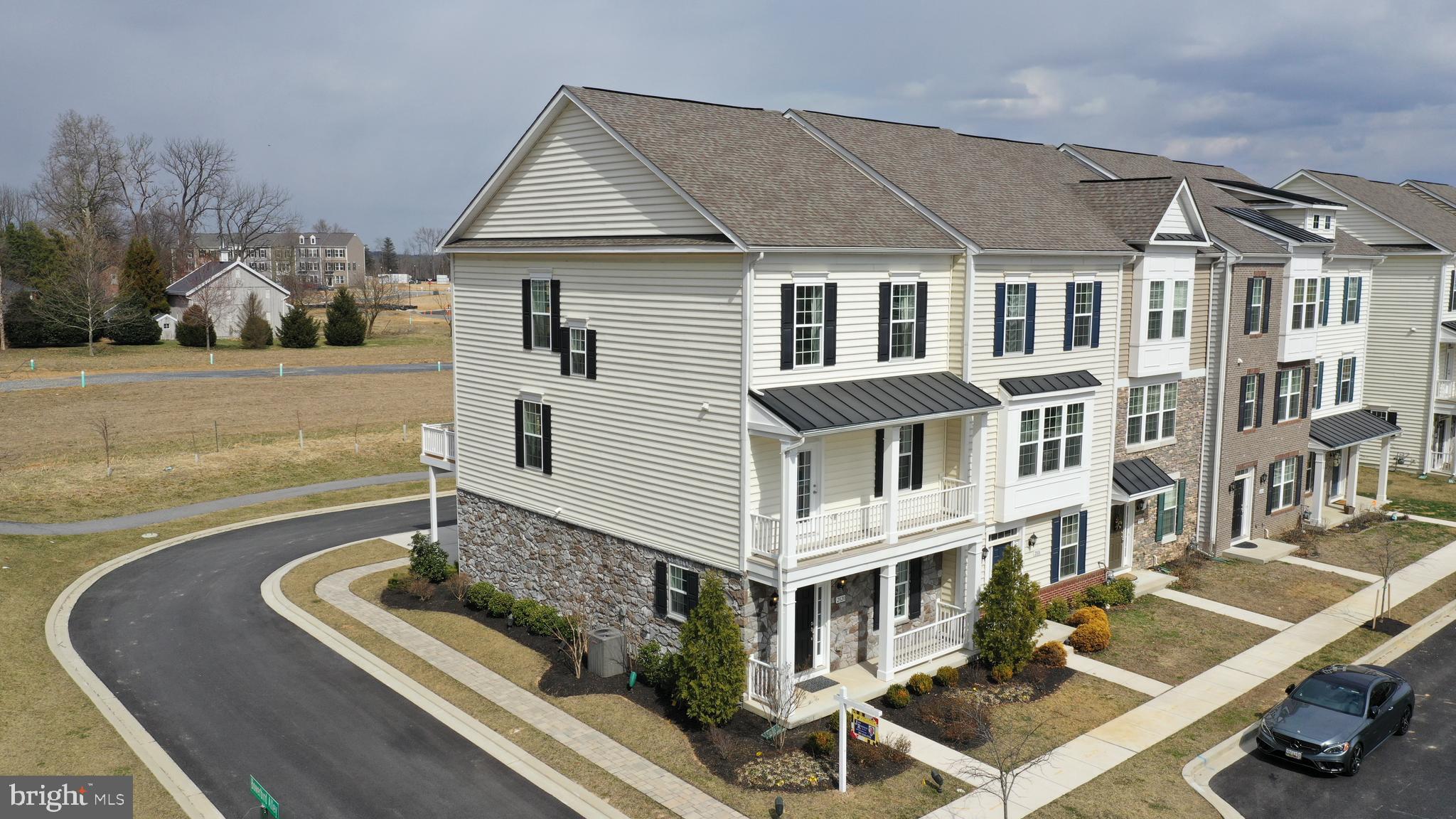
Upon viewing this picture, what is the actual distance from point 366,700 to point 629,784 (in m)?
6.70

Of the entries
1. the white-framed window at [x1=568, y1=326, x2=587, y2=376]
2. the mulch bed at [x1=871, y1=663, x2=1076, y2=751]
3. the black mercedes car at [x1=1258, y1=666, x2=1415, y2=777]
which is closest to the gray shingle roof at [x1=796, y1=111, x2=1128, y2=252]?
the white-framed window at [x1=568, y1=326, x2=587, y2=376]

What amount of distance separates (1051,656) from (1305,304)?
62.1ft

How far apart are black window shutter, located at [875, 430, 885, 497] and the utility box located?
662 centimetres

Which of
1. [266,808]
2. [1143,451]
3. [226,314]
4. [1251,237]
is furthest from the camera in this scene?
[226,314]

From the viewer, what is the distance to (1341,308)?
37656 millimetres

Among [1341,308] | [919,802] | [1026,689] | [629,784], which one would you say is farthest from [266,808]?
[1341,308]

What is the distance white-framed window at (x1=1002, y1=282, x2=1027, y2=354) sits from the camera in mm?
23641

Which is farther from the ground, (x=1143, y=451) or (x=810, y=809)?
(x=1143, y=451)

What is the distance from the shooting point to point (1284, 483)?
3512 centimetres

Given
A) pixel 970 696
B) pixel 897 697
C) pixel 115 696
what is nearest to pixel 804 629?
pixel 897 697

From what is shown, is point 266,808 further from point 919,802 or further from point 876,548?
point 876,548

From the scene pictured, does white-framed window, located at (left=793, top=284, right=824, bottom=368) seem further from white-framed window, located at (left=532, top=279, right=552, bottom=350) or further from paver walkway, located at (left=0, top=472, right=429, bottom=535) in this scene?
paver walkway, located at (left=0, top=472, right=429, bottom=535)

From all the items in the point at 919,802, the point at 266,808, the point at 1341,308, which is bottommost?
the point at 919,802

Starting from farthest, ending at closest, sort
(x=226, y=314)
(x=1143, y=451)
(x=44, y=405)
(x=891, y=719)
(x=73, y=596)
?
(x=226, y=314)
(x=44, y=405)
(x=1143, y=451)
(x=73, y=596)
(x=891, y=719)
